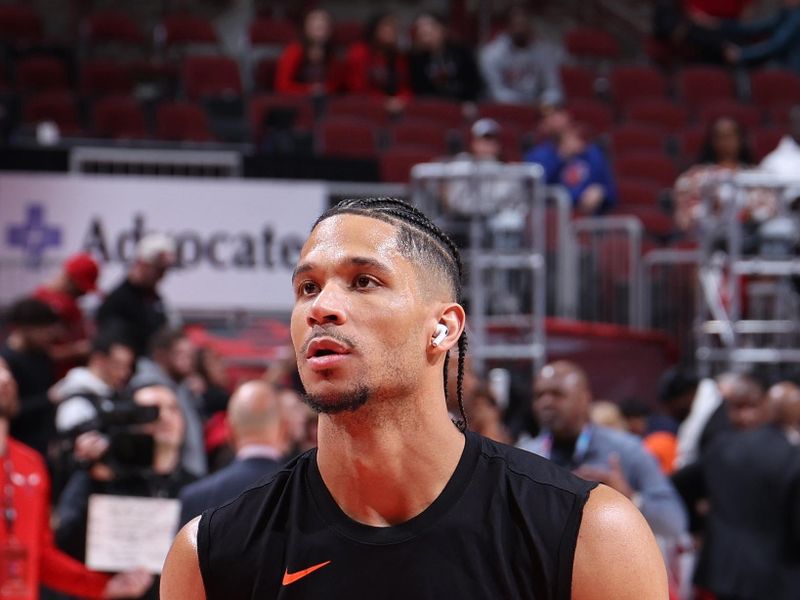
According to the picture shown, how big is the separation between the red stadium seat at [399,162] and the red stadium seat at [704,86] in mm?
4152

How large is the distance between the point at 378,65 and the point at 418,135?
3.85 ft

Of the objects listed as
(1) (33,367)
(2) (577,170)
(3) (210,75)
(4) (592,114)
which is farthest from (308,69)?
(1) (33,367)

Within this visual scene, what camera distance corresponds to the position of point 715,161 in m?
11.4

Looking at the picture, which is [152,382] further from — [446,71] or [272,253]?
[446,71]

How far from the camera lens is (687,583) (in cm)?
741

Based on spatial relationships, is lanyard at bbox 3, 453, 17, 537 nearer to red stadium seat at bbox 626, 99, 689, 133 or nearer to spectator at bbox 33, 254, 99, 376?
spectator at bbox 33, 254, 99, 376

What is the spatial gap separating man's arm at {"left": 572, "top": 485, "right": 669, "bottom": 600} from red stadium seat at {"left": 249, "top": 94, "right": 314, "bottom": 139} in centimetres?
1094

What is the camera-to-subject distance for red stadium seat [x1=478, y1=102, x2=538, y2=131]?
14.0 meters

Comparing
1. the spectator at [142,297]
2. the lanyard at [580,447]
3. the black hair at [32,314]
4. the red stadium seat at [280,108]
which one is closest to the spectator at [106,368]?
the black hair at [32,314]

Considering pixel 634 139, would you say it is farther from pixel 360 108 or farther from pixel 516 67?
pixel 360 108

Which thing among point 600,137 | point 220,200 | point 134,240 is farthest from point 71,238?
point 600,137

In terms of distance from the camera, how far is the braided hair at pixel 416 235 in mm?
2199

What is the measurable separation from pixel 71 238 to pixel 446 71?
5174 millimetres

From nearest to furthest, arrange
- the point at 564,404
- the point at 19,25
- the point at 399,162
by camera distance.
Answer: the point at 564,404, the point at 399,162, the point at 19,25
